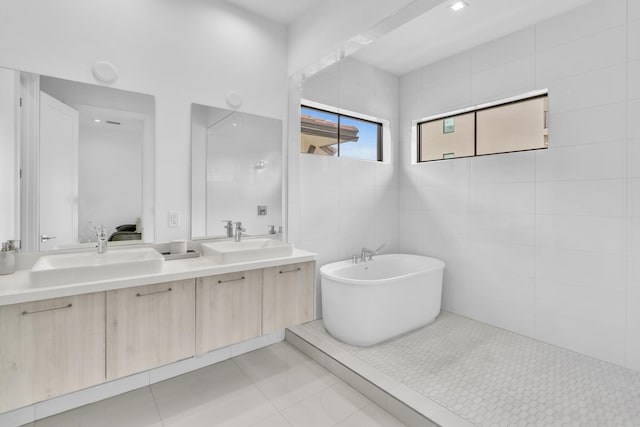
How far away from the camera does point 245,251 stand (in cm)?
201

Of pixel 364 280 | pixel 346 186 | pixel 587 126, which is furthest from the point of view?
pixel 346 186

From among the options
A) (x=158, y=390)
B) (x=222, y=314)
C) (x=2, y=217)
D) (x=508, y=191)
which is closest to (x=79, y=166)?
(x=2, y=217)

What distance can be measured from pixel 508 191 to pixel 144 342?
3.08m

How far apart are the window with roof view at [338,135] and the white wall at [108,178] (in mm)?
1476

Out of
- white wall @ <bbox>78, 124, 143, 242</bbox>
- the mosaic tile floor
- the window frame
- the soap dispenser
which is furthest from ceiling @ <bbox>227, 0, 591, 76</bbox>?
the mosaic tile floor

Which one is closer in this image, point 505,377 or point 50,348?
point 50,348

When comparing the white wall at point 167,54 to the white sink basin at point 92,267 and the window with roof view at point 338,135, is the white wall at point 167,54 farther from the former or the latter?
the window with roof view at point 338,135

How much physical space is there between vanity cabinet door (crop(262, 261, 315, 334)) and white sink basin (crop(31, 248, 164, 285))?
70 cm

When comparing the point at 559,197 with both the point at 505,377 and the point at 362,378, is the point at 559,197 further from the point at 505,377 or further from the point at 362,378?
the point at 362,378

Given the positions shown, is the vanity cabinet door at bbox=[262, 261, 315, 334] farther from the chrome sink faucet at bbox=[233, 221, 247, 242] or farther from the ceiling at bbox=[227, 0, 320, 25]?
the ceiling at bbox=[227, 0, 320, 25]

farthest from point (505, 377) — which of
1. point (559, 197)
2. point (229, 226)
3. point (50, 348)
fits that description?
point (50, 348)

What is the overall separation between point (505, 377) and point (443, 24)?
9.30 feet

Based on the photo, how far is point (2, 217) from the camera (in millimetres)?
1685

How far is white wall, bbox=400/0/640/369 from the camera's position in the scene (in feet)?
7.40
